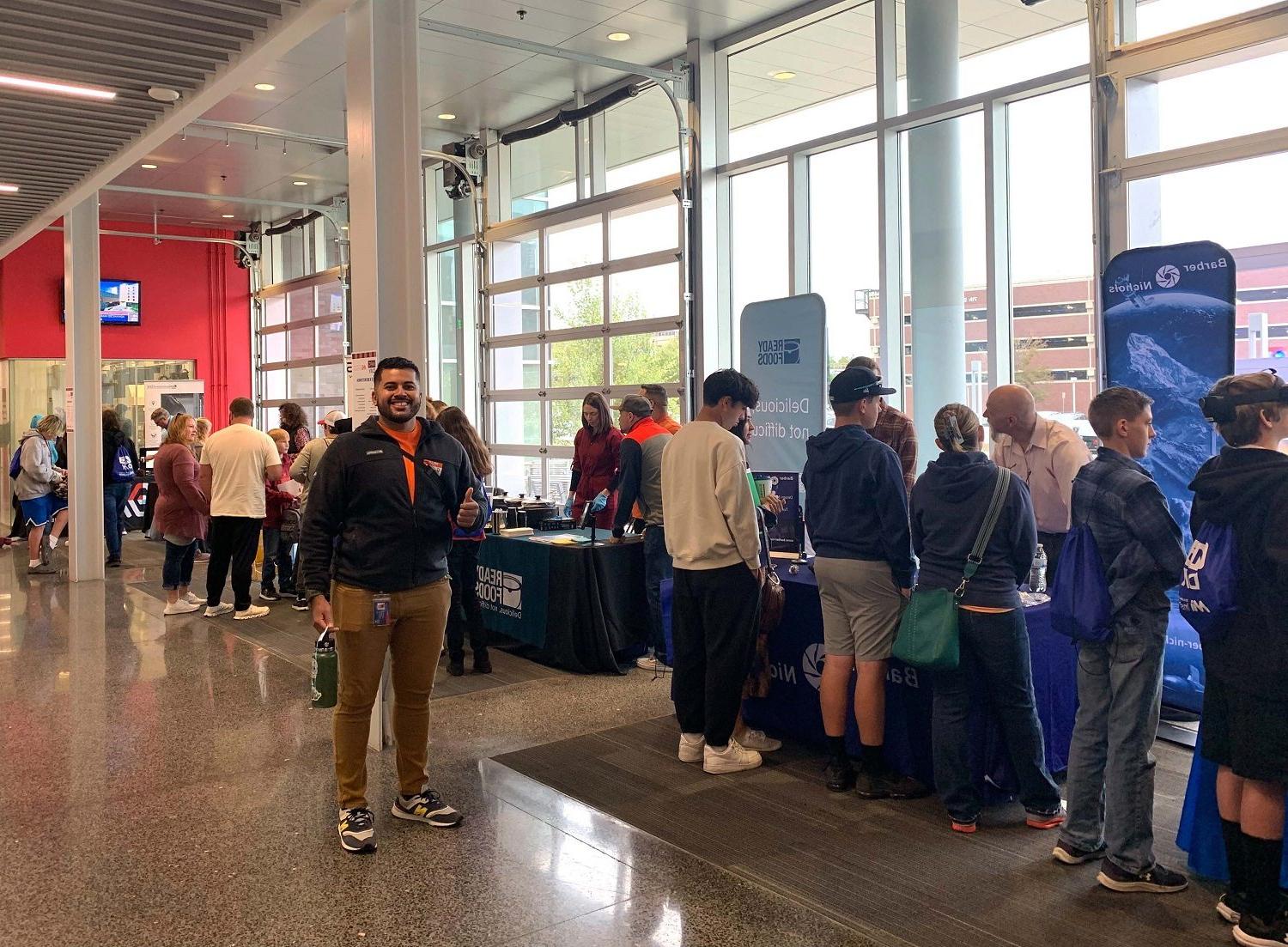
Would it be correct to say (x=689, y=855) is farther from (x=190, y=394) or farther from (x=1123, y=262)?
(x=190, y=394)

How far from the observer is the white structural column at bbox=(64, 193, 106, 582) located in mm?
9289

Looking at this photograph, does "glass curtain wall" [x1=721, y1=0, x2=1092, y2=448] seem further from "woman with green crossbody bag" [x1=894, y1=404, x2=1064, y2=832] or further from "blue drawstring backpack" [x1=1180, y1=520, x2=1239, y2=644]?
"blue drawstring backpack" [x1=1180, y1=520, x2=1239, y2=644]

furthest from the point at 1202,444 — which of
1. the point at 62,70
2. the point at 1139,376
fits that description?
the point at 62,70

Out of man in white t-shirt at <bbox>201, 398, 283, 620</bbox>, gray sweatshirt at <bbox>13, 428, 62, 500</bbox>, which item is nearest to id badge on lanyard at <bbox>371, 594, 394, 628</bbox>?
man in white t-shirt at <bbox>201, 398, 283, 620</bbox>

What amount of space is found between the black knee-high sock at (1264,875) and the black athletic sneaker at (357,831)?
2546 millimetres

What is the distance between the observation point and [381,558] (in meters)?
3.50

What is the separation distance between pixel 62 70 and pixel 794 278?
4738 mm

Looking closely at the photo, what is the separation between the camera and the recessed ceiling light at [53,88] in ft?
18.2

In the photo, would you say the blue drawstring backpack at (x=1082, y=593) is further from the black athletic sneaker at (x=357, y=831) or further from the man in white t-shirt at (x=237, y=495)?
the man in white t-shirt at (x=237, y=495)

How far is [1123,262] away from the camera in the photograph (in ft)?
16.1

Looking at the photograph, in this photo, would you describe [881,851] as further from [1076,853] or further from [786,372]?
[786,372]

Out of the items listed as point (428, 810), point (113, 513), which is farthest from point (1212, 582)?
point (113, 513)

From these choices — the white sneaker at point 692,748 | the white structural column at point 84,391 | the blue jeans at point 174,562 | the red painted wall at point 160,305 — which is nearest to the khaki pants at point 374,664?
the white sneaker at point 692,748

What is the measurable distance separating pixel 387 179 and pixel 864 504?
2.44 m
